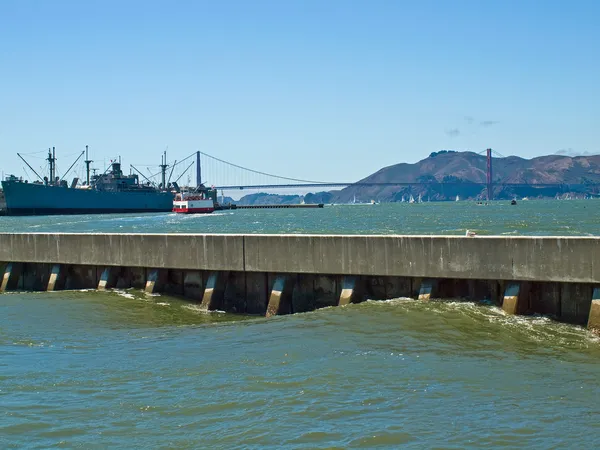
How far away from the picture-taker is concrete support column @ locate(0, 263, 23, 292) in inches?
821

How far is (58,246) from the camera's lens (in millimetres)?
19969

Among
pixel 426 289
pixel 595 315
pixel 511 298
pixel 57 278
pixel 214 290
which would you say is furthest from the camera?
pixel 57 278

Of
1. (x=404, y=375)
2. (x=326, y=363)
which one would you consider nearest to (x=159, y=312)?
(x=326, y=363)

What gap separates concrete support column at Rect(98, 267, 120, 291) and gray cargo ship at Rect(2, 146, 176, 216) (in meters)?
142

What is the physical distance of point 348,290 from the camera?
51.3 ft

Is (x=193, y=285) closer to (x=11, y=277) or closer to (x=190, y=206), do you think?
(x=11, y=277)

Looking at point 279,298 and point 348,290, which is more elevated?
point 348,290

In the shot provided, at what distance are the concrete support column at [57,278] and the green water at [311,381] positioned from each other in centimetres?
402

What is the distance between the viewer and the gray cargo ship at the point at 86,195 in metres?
156

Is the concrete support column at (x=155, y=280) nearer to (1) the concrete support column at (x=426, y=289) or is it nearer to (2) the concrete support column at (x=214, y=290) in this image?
(2) the concrete support column at (x=214, y=290)

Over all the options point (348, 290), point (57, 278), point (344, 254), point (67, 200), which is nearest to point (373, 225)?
point (57, 278)

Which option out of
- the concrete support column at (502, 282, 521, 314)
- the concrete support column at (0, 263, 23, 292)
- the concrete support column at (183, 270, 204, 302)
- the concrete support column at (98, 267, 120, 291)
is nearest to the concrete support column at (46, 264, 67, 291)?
the concrete support column at (0, 263, 23, 292)

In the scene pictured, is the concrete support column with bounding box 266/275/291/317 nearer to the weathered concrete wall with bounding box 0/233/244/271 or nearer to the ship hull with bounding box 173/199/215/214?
the weathered concrete wall with bounding box 0/233/244/271

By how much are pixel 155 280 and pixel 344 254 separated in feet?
16.1
